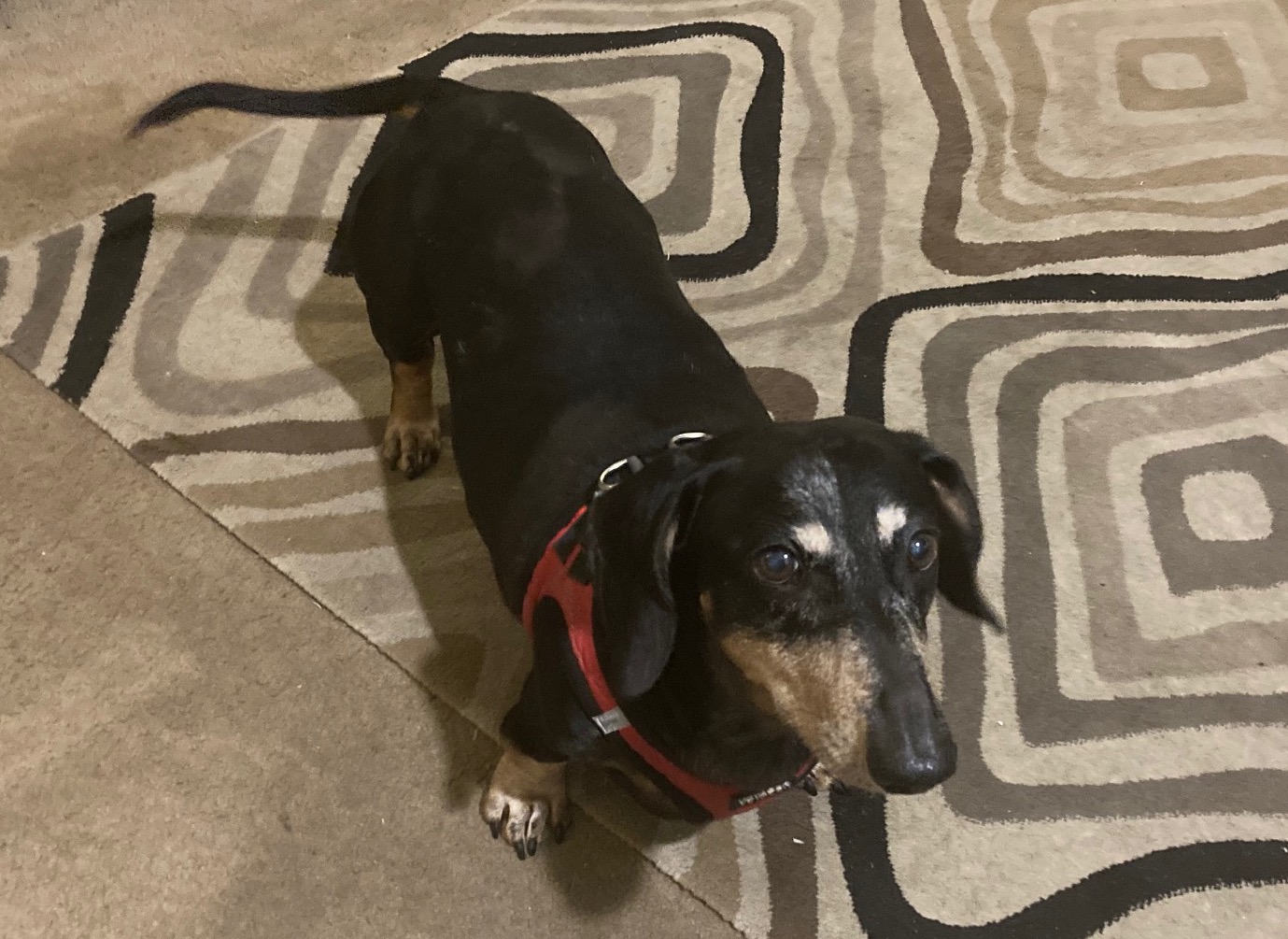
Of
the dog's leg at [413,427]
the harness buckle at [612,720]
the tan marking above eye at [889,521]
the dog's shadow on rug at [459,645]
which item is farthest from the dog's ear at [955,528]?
the dog's leg at [413,427]

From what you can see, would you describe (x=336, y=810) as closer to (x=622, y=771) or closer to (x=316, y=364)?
(x=622, y=771)

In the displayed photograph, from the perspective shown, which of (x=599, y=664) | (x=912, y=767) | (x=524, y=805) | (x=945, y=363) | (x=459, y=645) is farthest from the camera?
(x=945, y=363)

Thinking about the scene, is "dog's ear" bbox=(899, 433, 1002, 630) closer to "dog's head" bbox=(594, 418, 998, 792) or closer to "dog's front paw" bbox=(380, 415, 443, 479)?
"dog's head" bbox=(594, 418, 998, 792)

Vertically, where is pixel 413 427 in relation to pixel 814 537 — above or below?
below

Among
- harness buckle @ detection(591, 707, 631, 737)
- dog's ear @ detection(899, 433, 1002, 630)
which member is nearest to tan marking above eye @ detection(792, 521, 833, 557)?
dog's ear @ detection(899, 433, 1002, 630)

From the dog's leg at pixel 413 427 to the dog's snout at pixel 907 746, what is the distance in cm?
129

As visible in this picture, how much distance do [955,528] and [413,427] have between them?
1210 millimetres

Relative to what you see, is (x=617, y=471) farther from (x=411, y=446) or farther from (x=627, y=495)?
(x=411, y=446)

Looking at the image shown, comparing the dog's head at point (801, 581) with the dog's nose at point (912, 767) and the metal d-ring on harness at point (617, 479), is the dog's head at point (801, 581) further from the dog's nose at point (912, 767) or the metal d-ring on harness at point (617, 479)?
the metal d-ring on harness at point (617, 479)

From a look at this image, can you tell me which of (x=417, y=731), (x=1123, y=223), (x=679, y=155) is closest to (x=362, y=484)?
(x=417, y=731)

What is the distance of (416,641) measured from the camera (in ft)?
6.14

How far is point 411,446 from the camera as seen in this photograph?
2080mm

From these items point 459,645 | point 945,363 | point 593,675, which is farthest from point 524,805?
point 945,363

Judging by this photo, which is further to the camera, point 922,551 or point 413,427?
point 413,427
